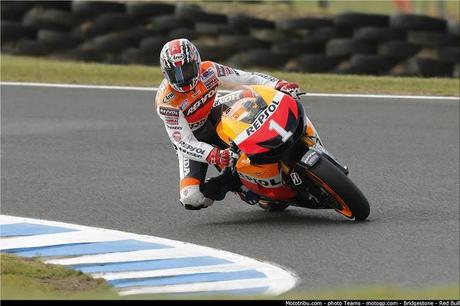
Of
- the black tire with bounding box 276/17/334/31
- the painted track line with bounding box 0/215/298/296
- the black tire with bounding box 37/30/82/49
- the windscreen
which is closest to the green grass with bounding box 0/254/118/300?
the painted track line with bounding box 0/215/298/296

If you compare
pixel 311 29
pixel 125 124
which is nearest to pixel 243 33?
pixel 311 29

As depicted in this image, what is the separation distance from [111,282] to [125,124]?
18.6ft

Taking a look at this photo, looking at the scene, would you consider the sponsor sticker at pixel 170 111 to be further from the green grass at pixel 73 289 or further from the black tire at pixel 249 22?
the black tire at pixel 249 22

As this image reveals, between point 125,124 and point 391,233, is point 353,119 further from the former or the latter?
point 391,233

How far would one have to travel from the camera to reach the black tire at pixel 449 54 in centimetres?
1571

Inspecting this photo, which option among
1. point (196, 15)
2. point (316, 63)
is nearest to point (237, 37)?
point (196, 15)

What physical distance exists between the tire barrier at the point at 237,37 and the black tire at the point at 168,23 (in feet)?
0.05

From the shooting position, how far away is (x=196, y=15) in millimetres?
17109

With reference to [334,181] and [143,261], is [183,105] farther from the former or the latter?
[143,261]

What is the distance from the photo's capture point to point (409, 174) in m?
10.2

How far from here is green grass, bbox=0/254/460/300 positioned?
238 inches

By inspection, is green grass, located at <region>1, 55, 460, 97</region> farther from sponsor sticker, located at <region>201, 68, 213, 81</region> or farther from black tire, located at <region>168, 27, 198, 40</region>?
sponsor sticker, located at <region>201, 68, 213, 81</region>

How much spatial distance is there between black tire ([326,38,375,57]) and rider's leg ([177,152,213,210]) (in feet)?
24.3

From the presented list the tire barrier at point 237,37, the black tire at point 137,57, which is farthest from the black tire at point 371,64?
the black tire at point 137,57
